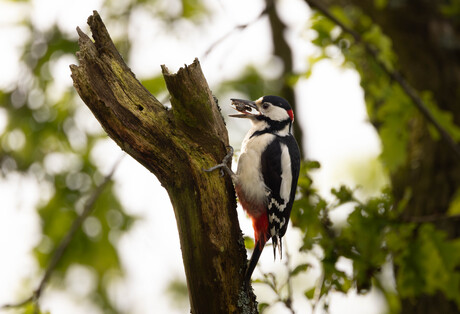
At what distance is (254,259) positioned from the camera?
274 cm

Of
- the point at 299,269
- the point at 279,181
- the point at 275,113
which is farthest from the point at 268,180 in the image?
the point at 299,269

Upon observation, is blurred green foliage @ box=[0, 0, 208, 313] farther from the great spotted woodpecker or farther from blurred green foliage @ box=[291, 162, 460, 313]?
blurred green foliage @ box=[291, 162, 460, 313]

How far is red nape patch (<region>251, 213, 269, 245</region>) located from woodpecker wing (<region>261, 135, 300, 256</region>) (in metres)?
0.03

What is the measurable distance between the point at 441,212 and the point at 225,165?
2.21m

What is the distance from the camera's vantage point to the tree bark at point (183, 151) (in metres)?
2.34

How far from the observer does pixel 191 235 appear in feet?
7.75

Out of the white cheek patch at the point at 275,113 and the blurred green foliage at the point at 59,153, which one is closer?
the white cheek patch at the point at 275,113

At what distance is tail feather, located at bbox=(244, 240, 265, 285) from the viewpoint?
2.46 m

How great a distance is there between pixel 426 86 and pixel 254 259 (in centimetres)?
253

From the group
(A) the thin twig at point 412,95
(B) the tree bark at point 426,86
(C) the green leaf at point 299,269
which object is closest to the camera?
(C) the green leaf at point 299,269

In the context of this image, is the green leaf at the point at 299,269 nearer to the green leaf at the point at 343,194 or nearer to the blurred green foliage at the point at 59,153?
the green leaf at the point at 343,194

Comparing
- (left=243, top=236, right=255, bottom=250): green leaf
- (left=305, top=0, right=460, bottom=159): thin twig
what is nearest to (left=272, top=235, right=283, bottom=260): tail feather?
(left=243, top=236, right=255, bottom=250): green leaf

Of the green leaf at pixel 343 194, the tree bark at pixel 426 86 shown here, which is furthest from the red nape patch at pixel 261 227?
the tree bark at pixel 426 86

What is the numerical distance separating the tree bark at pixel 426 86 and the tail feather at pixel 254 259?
161cm
